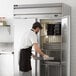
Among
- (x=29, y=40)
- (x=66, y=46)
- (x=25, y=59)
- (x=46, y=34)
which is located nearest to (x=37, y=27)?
(x=29, y=40)

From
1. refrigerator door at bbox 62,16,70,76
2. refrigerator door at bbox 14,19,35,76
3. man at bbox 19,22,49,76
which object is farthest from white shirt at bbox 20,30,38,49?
refrigerator door at bbox 62,16,70,76

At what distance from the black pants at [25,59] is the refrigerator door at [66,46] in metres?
0.80

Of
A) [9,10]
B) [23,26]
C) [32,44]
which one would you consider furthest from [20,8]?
[9,10]

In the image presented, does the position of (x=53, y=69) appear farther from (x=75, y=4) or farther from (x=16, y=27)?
(x=75, y=4)

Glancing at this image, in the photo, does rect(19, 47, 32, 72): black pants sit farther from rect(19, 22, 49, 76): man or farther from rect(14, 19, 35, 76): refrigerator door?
rect(14, 19, 35, 76): refrigerator door

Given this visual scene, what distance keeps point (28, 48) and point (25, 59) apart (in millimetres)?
209

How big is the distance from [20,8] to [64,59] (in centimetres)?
135

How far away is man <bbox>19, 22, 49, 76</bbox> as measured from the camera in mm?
3668

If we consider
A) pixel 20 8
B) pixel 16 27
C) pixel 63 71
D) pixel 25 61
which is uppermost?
pixel 20 8

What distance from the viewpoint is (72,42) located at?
4.77m

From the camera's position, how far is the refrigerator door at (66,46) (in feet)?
13.7

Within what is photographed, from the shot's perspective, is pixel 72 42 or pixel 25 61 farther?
pixel 72 42

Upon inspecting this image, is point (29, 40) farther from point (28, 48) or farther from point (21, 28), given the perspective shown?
point (21, 28)

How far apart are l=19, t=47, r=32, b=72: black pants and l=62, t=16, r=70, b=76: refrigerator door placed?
31.4 inches
